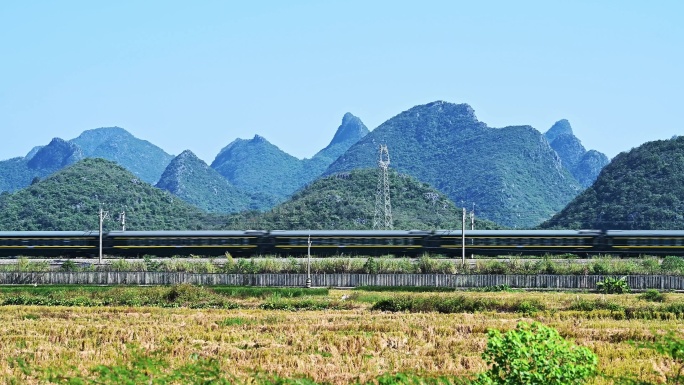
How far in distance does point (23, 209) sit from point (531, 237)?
7043 cm

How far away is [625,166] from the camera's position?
110 meters

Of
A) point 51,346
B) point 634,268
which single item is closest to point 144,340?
point 51,346

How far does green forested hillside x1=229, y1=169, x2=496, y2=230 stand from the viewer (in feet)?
351

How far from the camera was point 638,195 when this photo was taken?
10375cm

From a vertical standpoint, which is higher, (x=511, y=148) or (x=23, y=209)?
(x=511, y=148)

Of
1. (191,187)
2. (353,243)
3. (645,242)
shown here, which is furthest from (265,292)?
(191,187)

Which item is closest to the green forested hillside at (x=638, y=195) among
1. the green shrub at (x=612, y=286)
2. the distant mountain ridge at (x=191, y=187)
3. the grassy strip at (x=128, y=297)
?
the green shrub at (x=612, y=286)

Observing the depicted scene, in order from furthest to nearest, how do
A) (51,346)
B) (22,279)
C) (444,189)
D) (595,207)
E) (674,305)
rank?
(444,189) < (595,207) < (22,279) < (674,305) < (51,346)

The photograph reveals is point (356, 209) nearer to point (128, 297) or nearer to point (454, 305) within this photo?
point (128, 297)

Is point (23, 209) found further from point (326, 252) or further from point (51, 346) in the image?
point (51, 346)

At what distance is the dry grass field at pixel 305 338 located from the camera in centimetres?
2316

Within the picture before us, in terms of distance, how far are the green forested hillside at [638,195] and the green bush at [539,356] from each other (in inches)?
3323

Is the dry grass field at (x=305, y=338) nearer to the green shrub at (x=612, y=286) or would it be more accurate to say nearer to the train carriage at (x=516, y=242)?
the green shrub at (x=612, y=286)

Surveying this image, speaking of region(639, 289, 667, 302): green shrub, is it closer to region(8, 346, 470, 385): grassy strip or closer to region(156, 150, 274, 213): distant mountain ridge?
region(8, 346, 470, 385): grassy strip
